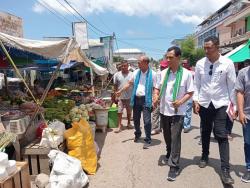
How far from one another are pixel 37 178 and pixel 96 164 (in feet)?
3.63

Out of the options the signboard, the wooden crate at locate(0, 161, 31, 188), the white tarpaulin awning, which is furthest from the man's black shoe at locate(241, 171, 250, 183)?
the signboard

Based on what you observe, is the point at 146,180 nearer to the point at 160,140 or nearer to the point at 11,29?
the point at 160,140

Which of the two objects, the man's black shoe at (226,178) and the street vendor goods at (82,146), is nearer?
the man's black shoe at (226,178)

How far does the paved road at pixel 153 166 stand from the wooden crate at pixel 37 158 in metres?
0.79

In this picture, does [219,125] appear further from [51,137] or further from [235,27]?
[235,27]

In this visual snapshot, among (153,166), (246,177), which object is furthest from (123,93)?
(246,177)

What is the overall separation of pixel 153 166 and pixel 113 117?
381 cm

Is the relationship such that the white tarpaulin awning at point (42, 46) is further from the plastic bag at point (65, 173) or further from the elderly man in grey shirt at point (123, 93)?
the elderly man in grey shirt at point (123, 93)

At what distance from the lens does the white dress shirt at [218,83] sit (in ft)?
15.8

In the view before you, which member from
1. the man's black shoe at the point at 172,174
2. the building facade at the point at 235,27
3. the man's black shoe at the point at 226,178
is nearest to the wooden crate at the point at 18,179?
the man's black shoe at the point at 172,174

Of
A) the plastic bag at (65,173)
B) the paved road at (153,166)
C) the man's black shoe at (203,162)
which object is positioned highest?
the plastic bag at (65,173)

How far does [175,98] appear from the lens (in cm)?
512

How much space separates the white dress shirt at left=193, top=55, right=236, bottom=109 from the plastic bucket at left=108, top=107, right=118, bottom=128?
176 inches

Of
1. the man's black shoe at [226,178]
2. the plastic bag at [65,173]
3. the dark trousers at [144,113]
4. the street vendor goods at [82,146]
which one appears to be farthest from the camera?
the dark trousers at [144,113]
